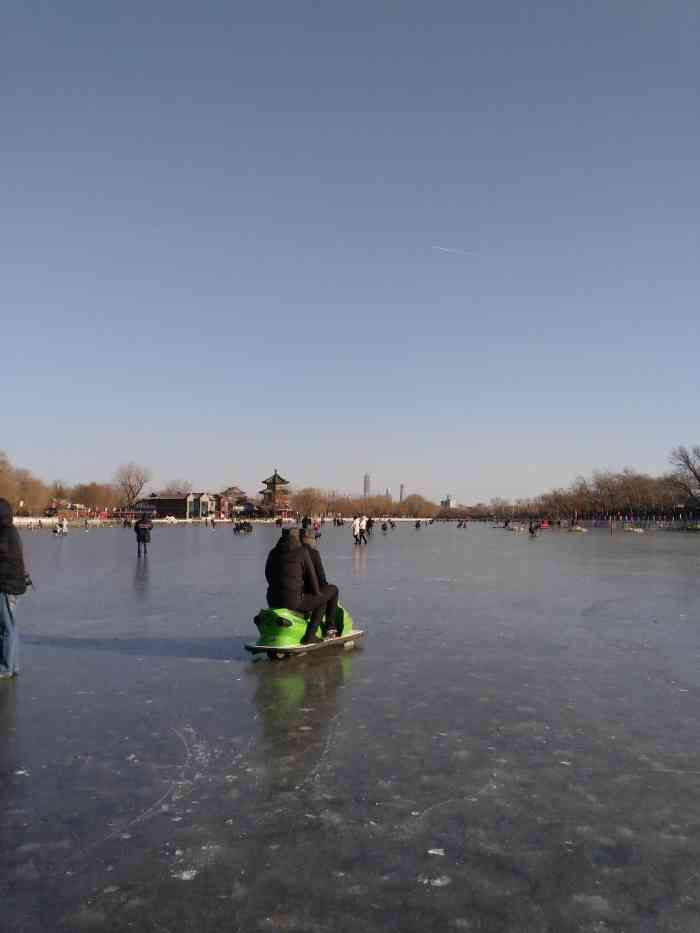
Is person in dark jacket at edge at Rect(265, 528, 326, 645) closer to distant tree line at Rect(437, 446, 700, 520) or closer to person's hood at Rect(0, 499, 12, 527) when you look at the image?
person's hood at Rect(0, 499, 12, 527)

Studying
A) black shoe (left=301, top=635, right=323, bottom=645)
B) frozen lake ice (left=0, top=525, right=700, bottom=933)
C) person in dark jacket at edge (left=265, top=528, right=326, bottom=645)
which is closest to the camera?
frozen lake ice (left=0, top=525, right=700, bottom=933)

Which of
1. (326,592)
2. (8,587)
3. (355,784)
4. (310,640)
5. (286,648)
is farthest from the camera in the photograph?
(326,592)

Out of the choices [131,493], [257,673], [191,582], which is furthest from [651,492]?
[257,673]

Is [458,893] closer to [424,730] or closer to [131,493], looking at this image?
[424,730]

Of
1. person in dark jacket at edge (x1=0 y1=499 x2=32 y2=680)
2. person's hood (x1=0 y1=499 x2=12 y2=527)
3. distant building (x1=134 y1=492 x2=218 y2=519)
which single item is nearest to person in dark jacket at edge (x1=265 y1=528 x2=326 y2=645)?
person in dark jacket at edge (x1=0 y1=499 x2=32 y2=680)

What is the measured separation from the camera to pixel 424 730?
6.01 metres

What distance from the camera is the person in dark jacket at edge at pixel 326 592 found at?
9.20 m

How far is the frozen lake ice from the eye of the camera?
11.0ft

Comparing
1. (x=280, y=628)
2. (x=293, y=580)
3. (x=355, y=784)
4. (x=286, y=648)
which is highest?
(x=293, y=580)

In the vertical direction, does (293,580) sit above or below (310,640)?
above

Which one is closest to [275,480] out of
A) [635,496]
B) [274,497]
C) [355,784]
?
[274,497]

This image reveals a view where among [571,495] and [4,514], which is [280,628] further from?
[571,495]

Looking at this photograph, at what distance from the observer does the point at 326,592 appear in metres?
9.34

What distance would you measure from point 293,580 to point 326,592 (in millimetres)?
648
